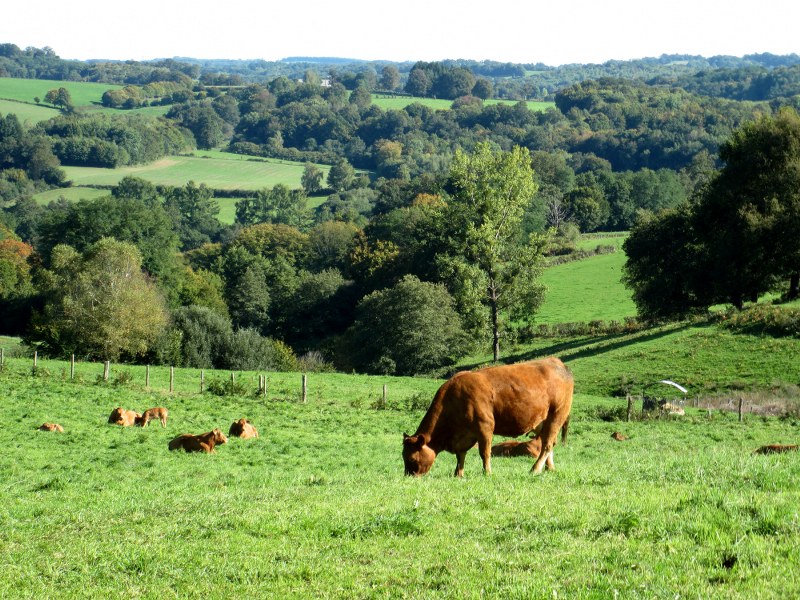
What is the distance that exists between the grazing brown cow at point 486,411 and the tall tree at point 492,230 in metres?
42.0

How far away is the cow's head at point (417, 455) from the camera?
15539mm

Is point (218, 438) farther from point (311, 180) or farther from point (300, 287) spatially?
point (311, 180)

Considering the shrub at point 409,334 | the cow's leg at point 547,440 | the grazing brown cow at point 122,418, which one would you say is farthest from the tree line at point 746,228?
the cow's leg at point 547,440

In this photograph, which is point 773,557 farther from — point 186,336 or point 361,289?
point 361,289

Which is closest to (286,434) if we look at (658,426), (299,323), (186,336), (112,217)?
(658,426)

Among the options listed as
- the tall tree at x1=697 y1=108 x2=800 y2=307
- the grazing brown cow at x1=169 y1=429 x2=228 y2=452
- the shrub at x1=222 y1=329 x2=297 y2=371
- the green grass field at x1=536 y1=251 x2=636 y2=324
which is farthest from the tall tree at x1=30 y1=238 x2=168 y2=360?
the tall tree at x1=697 y1=108 x2=800 y2=307

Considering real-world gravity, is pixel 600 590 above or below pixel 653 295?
above

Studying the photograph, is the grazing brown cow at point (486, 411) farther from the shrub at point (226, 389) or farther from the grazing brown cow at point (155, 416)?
the shrub at point (226, 389)

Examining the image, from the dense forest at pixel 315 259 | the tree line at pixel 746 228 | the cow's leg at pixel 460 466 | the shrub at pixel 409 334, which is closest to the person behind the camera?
the cow's leg at pixel 460 466

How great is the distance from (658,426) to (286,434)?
13.9m

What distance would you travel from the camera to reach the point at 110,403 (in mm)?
32312

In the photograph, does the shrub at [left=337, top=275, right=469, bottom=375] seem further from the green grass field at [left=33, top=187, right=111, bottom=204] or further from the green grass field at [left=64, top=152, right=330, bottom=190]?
the green grass field at [left=64, top=152, right=330, bottom=190]

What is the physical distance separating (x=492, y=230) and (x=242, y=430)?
35.4 metres

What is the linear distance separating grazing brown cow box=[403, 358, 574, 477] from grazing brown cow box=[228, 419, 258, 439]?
40.4 ft
